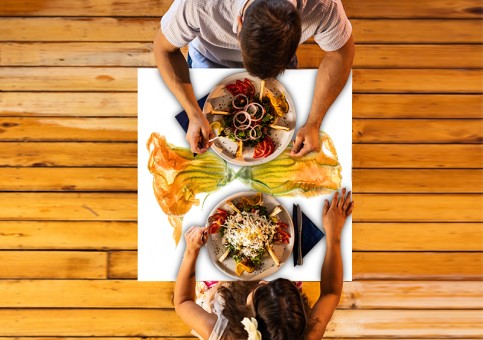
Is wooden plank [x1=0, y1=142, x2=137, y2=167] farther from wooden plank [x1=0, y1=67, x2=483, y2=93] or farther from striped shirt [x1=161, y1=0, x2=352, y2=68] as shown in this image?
striped shirt [x1=161, y1=0, x2=352, y2=68]

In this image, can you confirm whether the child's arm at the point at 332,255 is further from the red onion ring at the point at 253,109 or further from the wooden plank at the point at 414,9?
the wooden plank at the point at 414,9

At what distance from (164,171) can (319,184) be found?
60cm

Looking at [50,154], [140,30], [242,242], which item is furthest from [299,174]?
[50,154]

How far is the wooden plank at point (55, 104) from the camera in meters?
2.49

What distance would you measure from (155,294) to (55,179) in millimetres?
821

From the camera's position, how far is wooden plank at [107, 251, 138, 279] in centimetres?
251

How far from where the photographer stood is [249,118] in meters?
1.72

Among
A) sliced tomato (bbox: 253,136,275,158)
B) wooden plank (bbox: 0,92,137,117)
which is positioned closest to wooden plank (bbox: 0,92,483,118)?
wooden plank (bbox: 0,92,137,117)

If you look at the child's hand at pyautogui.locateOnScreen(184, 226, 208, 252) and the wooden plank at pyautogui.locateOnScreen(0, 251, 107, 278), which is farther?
the wooden plank at pyautogui.locateOnScreen(0, 251, 107, 278)

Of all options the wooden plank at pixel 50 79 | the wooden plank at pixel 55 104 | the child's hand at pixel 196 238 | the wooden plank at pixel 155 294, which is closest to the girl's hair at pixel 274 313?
the child's hand at pixel 196 238

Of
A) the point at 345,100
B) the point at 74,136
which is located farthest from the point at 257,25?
the point at 74,136

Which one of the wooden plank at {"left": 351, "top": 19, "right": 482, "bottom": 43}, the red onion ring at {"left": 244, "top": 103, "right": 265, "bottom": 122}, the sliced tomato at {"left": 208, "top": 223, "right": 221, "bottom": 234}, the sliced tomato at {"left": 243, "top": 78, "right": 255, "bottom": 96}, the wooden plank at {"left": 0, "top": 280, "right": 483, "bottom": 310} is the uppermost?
the wooden plank at {"left": 351, "top": 19, "right": 482, "bottom": 43}

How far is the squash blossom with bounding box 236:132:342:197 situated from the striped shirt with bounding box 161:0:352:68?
0.38 meters

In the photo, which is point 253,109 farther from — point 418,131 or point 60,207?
point 60,207
